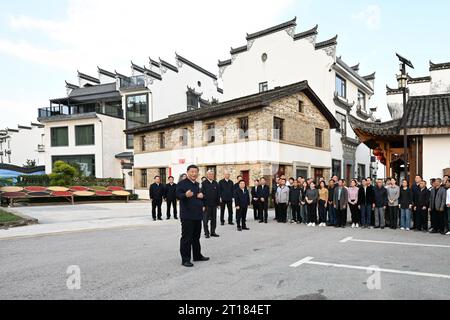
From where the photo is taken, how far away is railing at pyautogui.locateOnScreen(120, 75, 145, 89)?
119ft

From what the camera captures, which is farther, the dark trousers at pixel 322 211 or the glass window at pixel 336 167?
the glass window at pixel 336 167

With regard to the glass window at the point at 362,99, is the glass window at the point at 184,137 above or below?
below

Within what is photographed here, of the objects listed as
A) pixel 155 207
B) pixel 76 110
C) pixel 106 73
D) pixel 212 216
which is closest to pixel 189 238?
pixel 212 216

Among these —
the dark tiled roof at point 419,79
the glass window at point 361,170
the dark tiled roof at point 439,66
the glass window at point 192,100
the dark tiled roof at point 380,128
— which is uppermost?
the glass window at point 192,100

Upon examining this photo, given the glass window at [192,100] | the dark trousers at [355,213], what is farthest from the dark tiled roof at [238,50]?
the dark trousers at [355,213]

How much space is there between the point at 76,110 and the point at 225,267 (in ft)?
132

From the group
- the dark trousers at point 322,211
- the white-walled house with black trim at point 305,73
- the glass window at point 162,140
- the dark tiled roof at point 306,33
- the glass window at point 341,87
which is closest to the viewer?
the dark trousers at point 322,211

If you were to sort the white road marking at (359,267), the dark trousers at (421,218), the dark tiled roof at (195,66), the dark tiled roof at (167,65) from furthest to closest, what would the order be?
the dark tiled roof at (195,66) < the dark tiled roof at (167,65) < the dark trousers at (421,218) < the white road marking at (359,267)

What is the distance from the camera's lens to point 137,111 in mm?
36938

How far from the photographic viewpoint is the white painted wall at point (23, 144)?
5138cm

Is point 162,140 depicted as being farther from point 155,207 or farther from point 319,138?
point 155,207

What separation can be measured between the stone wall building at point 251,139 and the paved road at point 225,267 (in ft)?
33.0

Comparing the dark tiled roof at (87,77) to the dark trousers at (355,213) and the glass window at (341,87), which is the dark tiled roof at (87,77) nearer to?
the glass window at (341,87)
